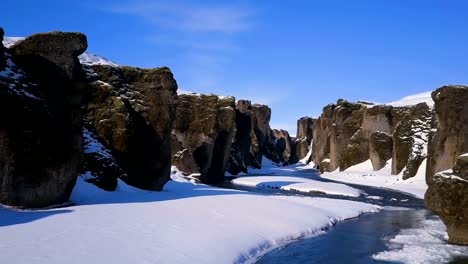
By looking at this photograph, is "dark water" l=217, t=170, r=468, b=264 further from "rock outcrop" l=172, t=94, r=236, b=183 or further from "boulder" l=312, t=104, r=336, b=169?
"boulder" l=312, t=104, r=336, b=169

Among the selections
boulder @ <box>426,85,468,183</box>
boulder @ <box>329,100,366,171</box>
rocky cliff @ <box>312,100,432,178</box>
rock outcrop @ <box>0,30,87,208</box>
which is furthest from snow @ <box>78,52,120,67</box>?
boulder @ <box>329,100,366,171</box>

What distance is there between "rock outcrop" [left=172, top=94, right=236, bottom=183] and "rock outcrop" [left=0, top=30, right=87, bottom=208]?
1430 inches

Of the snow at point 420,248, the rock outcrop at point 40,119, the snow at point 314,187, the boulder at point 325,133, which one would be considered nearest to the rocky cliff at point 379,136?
the boulder at point 325,133

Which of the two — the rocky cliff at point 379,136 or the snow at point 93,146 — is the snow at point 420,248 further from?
the rocky cliff at point 379,136

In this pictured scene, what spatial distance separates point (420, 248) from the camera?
20328mm

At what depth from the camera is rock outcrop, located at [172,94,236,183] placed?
210 ft

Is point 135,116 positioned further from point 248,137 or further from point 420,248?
point 248,137

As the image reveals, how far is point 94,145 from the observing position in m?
33.0

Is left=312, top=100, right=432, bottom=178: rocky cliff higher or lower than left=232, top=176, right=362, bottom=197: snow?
higher

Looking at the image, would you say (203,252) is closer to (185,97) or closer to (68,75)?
(68,75)

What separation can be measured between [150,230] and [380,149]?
222 ft

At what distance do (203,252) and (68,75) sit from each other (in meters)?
16.0

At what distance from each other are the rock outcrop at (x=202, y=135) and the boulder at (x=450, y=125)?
101 feet

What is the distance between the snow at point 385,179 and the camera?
55031 mm
